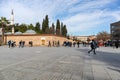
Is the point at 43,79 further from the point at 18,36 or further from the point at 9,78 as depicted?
the point at 18,36

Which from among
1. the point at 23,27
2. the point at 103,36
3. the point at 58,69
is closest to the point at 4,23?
the point at 23,27

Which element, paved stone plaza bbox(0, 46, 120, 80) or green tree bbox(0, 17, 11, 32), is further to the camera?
green tree bbox(0, 17, 11, 32)

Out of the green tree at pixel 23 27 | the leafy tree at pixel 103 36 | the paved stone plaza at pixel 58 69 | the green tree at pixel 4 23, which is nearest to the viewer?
the paved stone plaza at pixel 58 69

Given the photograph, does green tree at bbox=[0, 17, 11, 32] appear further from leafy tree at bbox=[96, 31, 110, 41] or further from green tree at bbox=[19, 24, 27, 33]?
leafy tree at bbox=[96, 31, 110, 41]

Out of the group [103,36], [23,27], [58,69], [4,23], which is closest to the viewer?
[58,69]

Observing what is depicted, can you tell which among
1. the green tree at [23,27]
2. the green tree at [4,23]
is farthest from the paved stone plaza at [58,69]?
the green tree at [23,27]

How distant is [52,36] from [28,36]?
7.77 m

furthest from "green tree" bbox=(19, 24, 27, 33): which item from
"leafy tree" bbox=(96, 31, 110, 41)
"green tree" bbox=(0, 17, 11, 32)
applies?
"leafy tree" bbox=(96, 31, 110, 41)

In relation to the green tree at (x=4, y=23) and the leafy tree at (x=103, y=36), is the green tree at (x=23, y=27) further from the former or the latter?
the leafy tree at (x=103, y=36)

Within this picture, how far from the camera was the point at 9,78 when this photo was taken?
7.96m

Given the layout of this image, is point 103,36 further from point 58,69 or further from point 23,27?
point 58,69

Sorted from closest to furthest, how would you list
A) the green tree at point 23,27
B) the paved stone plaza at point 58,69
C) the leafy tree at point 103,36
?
the paved stone plaza at point 58,69, the green tree at point 23,27, the leafy tree at point 103,36

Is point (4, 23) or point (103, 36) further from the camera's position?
point (103, 36)

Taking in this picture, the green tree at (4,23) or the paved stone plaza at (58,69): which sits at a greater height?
the green tree at (4,23)
